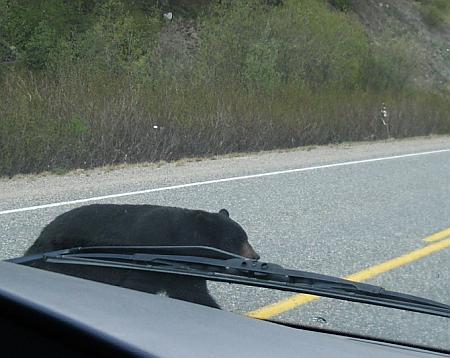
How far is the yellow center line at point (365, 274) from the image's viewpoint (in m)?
4.55

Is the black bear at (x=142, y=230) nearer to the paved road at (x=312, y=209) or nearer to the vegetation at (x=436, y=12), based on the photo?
the paved road at (x=312, y=209)

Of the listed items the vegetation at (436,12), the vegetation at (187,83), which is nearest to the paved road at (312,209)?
the vegetation at (187,83)

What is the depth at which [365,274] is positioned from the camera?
6.16m

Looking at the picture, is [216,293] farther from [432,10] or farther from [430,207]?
[432,10]

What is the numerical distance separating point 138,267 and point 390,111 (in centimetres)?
2076

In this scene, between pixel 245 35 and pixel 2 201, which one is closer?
pixel 2 201

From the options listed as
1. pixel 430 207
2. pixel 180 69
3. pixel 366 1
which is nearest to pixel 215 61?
pixel 180 69

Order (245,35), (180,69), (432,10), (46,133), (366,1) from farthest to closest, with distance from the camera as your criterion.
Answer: (432,10), (366,1), (245,35), (180,69), (46,133)

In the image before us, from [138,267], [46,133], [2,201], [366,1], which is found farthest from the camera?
[366,1]

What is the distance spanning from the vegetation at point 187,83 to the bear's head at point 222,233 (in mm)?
8562

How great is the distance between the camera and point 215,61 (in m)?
21.6

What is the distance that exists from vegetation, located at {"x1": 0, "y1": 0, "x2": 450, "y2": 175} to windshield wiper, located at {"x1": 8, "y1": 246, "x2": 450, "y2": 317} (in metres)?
8.89

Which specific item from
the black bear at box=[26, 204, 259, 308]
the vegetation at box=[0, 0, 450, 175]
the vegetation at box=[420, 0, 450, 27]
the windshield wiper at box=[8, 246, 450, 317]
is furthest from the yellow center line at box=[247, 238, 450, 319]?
the vegetation at box=[420, 0, 450, 27]

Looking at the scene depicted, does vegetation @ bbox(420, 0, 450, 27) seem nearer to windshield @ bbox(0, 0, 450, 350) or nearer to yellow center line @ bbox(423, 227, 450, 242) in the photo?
windshield @ bbox(0, 0, 450, 350)
